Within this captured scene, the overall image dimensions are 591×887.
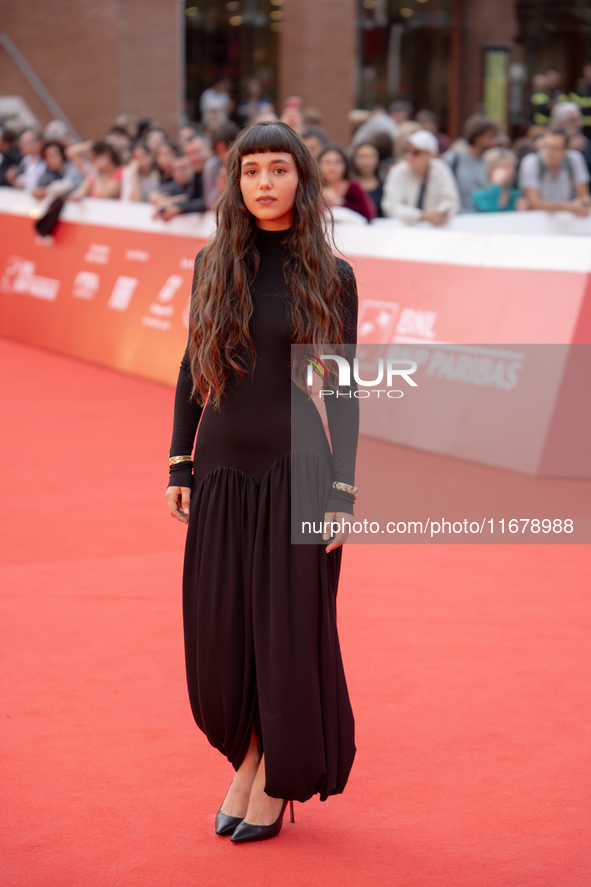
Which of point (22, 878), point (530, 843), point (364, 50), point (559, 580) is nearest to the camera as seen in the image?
point (22, 878)

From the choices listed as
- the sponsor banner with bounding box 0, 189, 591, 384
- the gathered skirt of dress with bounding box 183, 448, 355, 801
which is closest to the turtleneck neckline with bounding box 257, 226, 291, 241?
the gathered skirt of dress with bounding box 183, 448, 355, 801

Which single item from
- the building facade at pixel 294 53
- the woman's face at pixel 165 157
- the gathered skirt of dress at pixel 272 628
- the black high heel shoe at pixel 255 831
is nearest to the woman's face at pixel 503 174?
the woman's face at pixel 165 157

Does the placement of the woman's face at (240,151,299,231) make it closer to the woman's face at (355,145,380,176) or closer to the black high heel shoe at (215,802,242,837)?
the black high heel shoe at (215,802,242,837)

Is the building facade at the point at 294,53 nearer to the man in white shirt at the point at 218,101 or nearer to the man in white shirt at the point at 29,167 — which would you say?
the man in white shirt at the point at 218,101

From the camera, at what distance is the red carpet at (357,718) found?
2.86 m

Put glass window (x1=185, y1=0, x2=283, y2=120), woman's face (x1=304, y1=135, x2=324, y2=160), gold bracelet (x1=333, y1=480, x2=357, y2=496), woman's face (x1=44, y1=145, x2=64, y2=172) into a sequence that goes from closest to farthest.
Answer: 1. gold bracelet (x1=333, y1=480, x2=357, y2=496)
2. woman's face (x1=304, y1=135, x2=324, y2=160)
3. woman's face (x1=44, y1=145, x2=64, y2=172)
4. glass window (x1=185, y1=0, x2=283, y2=120)

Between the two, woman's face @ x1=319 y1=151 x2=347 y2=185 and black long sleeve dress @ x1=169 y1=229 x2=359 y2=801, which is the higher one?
black long sleeve dress @ x1=169 y1=229 x2=359 y2=801

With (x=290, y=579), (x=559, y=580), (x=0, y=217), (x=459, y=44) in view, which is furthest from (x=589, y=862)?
(x=459, y=44)

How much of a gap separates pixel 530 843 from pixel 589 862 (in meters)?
0.17

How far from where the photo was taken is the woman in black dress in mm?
2754

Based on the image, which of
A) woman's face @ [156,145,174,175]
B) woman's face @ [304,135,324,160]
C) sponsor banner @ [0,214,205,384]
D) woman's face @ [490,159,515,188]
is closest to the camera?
woman's face @ [304,135,324,160]

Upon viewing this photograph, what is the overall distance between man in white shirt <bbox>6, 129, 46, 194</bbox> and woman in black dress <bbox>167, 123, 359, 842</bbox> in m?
11.0

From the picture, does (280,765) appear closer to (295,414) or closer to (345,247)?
(295,414)

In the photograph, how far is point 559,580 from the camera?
203 inches
